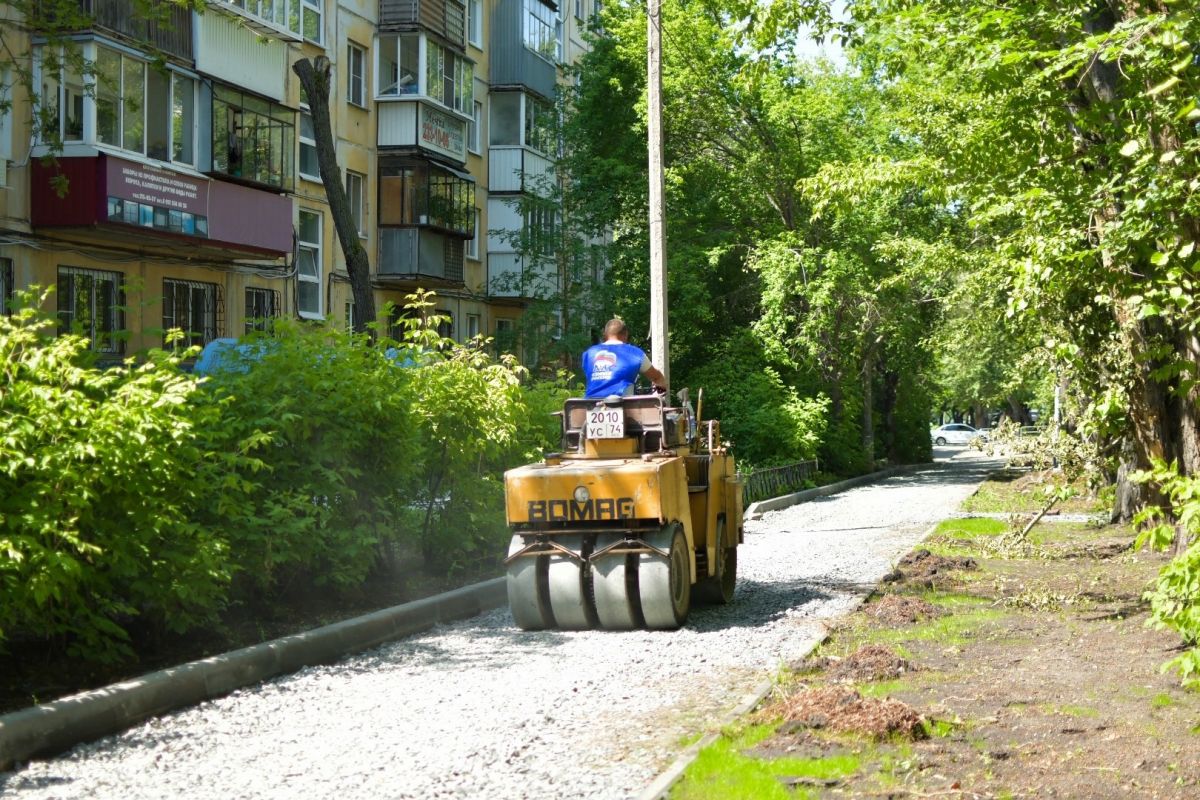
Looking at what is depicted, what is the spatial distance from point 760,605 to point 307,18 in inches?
993

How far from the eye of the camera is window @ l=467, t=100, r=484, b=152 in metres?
42.1

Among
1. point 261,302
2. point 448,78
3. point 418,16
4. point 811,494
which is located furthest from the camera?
point 448,78

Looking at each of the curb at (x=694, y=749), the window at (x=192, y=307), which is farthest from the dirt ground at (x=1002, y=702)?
the window at (x=192, y=307)

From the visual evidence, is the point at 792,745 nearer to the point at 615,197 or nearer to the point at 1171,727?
the point at 1171,727

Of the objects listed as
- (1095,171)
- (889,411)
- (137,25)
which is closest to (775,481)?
(137,25)

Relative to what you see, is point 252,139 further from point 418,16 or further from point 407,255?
point 418,16

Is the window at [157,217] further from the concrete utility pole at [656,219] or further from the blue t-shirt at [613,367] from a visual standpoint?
the blue t-shirt at [613,367]

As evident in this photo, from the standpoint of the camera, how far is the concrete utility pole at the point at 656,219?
61.9 ft

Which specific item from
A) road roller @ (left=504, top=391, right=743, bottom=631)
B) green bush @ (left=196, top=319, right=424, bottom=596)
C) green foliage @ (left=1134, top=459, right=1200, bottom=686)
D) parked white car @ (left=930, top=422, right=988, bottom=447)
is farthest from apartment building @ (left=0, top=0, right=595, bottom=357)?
parked white car @ (left=930, top=422, right=988, bottom=447)

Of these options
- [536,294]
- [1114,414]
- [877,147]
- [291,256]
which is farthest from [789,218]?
[1114,414]

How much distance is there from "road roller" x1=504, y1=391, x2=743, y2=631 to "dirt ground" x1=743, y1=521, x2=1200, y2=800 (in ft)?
4.75

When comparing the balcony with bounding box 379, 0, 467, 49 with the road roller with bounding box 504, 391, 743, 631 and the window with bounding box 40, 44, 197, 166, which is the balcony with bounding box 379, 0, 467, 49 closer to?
the window with bounding box 40, 44, 197, 166

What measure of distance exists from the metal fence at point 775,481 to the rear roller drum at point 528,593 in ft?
48.4

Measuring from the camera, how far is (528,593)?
1116cm
